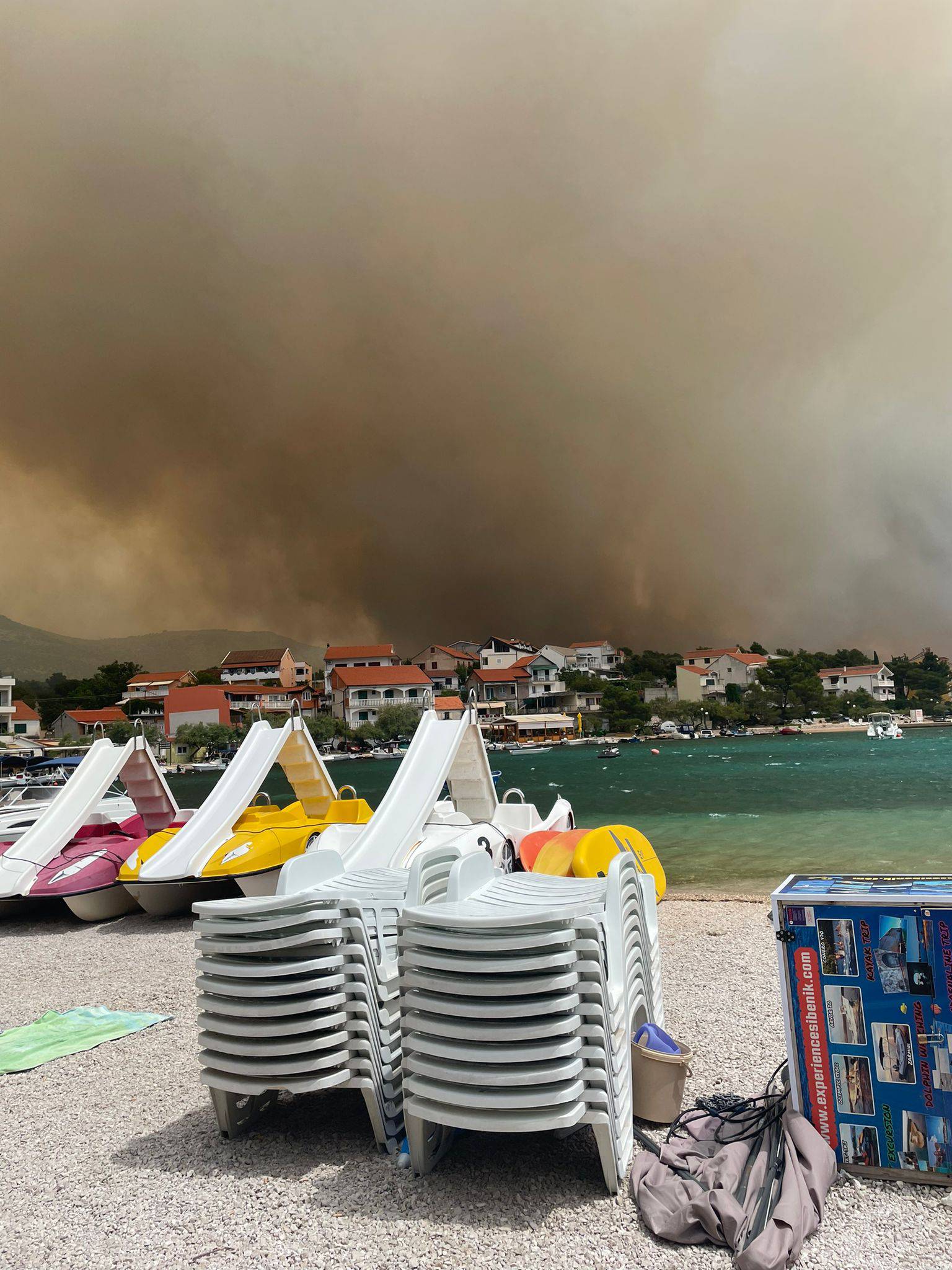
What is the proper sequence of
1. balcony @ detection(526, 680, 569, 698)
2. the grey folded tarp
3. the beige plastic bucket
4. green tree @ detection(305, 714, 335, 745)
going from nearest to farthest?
the grey folded tarp < the beige plastic bucket < green tree @ detection(305, 714, 335, 745) < balcony @ detection(526, 680, 569, 698)

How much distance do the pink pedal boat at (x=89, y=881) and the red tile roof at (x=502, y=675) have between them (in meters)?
105

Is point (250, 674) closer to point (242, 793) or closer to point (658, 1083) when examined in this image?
point (242, 793)

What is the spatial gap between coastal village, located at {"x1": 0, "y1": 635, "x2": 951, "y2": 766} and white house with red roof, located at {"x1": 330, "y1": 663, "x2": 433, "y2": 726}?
18 cm

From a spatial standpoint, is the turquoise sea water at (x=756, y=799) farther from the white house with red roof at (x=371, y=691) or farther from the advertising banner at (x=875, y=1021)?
the white house with red roof at (x=371, y=691)

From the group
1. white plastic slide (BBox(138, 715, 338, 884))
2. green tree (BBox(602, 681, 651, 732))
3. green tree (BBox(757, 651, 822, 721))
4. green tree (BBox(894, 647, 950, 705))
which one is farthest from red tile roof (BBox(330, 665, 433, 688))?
white plastic slide (BBox(138, 715, 338, 884))

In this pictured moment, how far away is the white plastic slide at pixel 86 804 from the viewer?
35.8ft

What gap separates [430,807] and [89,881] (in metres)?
4.81

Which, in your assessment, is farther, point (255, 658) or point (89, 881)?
point (255, 658)

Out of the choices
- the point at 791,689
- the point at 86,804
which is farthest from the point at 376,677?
the point at 86,804

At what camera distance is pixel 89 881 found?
10633 millimetres

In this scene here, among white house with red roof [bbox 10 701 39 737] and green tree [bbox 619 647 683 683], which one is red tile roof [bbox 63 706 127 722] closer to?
white house with red roof [bbox 10 701 39 737]

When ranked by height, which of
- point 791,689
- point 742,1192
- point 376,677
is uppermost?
point 376,677

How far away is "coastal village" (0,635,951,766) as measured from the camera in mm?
96812

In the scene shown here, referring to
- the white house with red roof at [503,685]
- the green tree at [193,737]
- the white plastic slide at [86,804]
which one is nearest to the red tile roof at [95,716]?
the green tree at [193,737]
